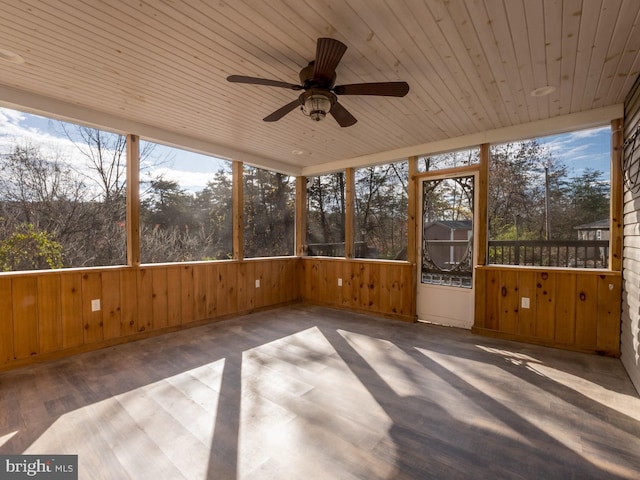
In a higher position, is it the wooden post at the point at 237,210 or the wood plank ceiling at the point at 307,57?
the wood plank ceiling at the point at 307,57

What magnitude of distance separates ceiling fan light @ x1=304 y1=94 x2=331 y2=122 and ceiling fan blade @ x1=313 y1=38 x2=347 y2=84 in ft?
0.37

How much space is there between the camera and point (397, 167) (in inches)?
185

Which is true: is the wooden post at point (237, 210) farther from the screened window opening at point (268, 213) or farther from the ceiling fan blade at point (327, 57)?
the ceiling fan blade at point (327, 57)

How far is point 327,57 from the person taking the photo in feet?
6.14

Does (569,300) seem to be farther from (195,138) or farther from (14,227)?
(14,227)

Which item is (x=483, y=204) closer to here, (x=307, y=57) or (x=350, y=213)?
(x=350, y=213)

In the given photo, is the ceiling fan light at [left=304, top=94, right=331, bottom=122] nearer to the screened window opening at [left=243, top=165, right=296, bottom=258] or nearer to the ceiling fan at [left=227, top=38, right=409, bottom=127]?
the ceiling fan at [left=227, top=38, right=409, bottom=127]

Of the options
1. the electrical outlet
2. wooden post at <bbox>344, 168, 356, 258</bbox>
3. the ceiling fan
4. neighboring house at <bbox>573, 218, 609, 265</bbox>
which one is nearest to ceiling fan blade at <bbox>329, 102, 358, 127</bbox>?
the ceiling fan

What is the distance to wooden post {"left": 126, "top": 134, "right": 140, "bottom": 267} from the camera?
3.55 metres

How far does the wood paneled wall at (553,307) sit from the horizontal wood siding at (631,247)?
0.15m

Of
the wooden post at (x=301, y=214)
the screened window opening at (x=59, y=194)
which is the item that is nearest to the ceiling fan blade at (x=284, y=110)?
the screened window opening at (x=59, y=194)

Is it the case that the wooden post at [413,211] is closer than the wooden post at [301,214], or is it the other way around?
the wooden post at [413,211]

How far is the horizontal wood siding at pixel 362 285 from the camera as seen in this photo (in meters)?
4.46

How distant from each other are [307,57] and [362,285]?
3.50 metres
